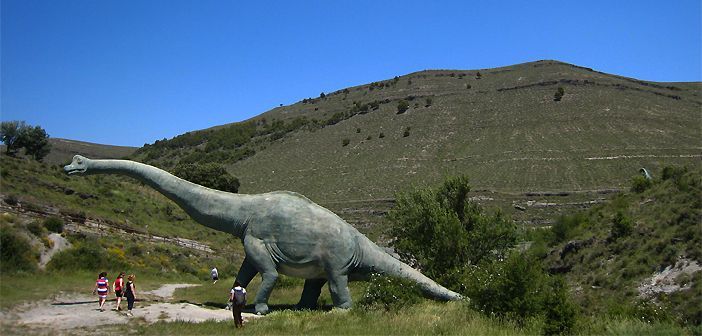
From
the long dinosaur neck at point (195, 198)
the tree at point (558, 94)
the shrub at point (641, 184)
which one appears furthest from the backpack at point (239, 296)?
the tree at point (558, 94)

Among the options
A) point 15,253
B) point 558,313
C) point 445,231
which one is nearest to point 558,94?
point 445,231

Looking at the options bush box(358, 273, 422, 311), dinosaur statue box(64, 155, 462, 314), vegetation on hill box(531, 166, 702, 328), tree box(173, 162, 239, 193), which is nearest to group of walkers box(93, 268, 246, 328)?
dinosaur statue box(64, 155, 462, 314)

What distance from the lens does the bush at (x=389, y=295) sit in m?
14.1

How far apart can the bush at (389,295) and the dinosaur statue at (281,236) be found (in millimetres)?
621

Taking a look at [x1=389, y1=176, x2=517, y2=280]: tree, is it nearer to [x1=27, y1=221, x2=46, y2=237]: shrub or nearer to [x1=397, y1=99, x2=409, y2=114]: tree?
[x1=27, y1=221, x2=46, y2=237]: shrub

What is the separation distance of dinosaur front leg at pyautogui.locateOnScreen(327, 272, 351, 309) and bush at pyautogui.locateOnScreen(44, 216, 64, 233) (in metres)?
15.0

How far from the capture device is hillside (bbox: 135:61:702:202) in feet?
173

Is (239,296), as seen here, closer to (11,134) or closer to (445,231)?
(445,231)

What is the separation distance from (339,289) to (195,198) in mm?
4469

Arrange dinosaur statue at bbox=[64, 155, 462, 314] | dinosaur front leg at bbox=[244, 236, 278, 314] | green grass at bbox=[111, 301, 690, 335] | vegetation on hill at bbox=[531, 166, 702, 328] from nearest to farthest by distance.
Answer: green grass at bbox=[111, 301, 690, 335], dinosaur front leg at bbox=[244, 236, 278, 314], dinosaur statue at bbox=[64, 155, 462, 314], vegetation on hill at bbox=[531, 166, 702, 328]

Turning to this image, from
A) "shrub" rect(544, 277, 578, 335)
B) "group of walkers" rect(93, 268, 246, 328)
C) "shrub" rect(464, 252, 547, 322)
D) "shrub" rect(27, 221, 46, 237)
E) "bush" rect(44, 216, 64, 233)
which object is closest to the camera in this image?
"shrub" rect(544, 277, 578, 335)

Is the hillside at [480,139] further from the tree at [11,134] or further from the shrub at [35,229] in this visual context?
the shrub at [35,229]

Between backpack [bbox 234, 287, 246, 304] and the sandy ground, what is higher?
backpack [bbox 234, 287, 246, 304]

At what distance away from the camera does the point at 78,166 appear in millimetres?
14750
